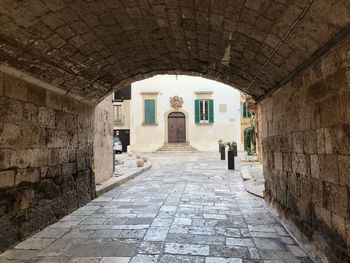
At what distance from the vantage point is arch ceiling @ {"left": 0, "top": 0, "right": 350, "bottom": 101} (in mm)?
2918

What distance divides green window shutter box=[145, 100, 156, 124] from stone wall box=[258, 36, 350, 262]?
1935 cm

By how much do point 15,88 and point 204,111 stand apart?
20559mm

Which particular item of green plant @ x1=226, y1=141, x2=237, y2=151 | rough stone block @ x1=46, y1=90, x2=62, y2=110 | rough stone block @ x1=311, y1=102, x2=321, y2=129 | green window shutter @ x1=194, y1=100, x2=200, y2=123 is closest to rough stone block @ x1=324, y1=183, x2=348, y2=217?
rough stone block @ x1=311, y1=102, x2=321, y2=129

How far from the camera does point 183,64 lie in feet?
19.4

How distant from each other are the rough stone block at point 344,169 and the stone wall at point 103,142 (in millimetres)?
5698

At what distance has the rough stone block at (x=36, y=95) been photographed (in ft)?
Answer: 14.3

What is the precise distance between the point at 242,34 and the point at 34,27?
2202mm

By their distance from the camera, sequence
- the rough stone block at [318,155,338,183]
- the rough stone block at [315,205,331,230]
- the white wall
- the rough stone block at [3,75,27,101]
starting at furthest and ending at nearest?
the white wall < the rough stone block at [3,75,27,101] < the rough stone block at [315,205,331,230] < the rough stone block at [318,155,338,183]

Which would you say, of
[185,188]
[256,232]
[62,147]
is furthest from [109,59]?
[185,188]

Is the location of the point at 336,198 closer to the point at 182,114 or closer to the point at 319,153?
the point at 319,153

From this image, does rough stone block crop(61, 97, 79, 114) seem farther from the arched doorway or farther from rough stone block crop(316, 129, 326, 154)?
the arched doorway

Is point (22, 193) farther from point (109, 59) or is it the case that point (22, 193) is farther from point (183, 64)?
point (183, 64)

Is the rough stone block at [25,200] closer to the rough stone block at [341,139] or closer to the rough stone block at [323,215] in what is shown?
the rough stone block at [323,215]

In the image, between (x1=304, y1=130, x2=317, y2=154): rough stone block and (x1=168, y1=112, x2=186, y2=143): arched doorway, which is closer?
(x1=304, y1=130, x2=317, y2=154): rough stone block
